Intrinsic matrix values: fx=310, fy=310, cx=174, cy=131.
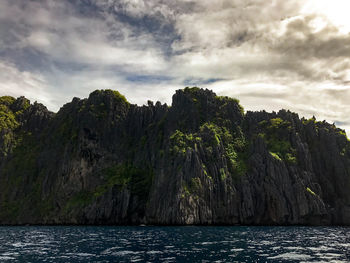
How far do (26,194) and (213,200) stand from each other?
118222mm

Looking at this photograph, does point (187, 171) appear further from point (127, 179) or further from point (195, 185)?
point (127, 179)

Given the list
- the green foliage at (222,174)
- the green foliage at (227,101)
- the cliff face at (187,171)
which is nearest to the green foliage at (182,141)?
the cliff face at (187,171)

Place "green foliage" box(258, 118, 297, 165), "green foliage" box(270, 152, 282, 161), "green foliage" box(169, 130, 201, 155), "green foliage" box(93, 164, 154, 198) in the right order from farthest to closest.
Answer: "green foliage" box(93, 164, 154, 198), "green foliage" box(169, 130, 201, 155), "green foliage" box(258, 118, 297, 165), "green foliage" box(270, 152, 282, 161)

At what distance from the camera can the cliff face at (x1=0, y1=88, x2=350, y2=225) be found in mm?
127875

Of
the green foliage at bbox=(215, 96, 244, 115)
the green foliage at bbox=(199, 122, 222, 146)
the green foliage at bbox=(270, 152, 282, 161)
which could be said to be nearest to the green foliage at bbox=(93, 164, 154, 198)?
the green foliage at bbox=(199, 122, 222, 146)

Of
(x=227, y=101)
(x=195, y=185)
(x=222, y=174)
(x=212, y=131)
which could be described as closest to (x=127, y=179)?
(x=195, y=185)

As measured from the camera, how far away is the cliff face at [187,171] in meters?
128

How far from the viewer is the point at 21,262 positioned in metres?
37.7

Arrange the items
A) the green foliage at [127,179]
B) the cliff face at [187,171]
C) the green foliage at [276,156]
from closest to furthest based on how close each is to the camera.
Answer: the cliff face at [187,171]
the green foliage at [276,156]
the green foliage at [127,179]

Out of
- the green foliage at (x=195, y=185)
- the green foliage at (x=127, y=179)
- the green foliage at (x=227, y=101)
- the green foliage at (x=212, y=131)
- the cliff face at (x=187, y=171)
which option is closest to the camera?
the cliff face at (x=187, y=171)

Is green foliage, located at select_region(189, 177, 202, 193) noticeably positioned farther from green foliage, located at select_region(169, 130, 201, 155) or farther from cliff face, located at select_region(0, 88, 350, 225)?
green foliage, located at select_region(169, 130, 201, 155)

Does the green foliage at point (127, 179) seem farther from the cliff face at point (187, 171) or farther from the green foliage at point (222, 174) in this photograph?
the green foliage at point (222, 174)

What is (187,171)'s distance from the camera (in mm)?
133625

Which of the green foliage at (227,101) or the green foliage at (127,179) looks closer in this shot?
the green foliage at (127,179)
